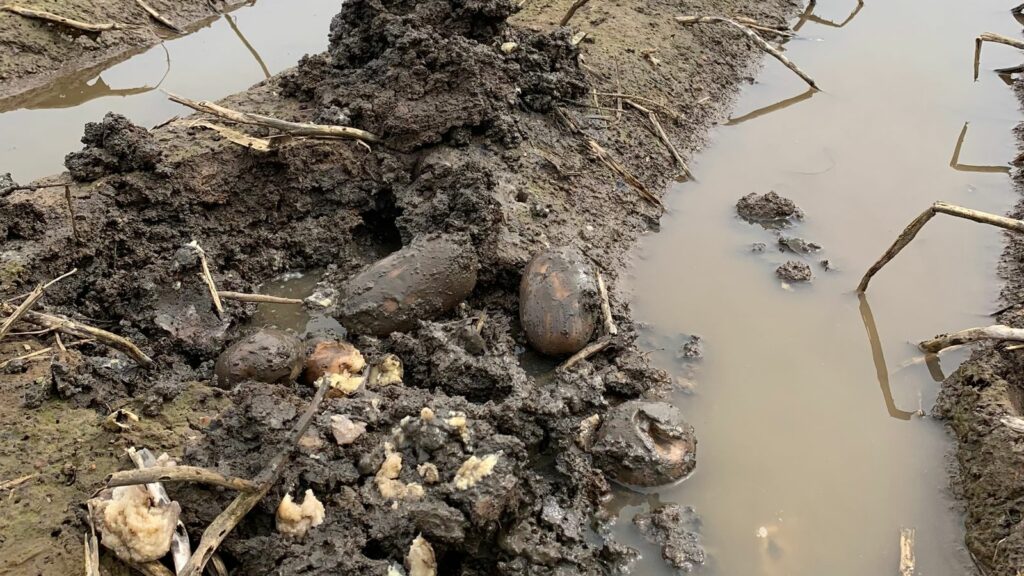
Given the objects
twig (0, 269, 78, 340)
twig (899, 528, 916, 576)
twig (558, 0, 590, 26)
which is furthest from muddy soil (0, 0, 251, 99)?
twig (899, 528, 916, 576)

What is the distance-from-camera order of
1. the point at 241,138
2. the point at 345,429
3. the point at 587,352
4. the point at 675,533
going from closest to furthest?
1. the point at 345,429
2. the point at 675,533
3. the point at 587,352
4. the point at 241,138

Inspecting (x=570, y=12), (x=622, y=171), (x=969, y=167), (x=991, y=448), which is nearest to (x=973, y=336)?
(x=991, y=448)

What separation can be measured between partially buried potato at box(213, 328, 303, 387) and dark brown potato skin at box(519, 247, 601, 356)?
1446 mm

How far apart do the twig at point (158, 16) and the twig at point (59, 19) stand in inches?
23.8

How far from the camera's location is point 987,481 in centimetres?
376

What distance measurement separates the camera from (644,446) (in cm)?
381

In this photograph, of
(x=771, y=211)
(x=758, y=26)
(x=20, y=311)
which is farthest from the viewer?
(x=758, y=26)

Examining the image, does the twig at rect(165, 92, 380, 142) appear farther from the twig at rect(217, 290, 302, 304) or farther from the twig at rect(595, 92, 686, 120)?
the twig at rect(595, 92, 686, 120)

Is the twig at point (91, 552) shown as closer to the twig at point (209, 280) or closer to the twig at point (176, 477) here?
the twig at point (176, 477)

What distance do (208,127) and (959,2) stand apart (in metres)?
10.2

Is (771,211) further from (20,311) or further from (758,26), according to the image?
(20,311)

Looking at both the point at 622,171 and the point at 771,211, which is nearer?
the point at 771,211

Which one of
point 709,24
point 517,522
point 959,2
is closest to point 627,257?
point 517,522

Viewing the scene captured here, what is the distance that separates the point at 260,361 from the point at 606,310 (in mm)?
2196
